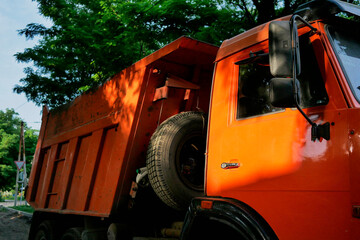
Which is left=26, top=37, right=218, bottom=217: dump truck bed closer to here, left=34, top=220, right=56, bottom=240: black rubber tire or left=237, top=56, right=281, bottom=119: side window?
left=34, top=220, right=56, bottom=240: black rubber tire

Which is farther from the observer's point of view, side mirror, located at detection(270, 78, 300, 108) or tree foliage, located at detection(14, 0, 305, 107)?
tree foliage, located at detection(14, 0, 305, 107)

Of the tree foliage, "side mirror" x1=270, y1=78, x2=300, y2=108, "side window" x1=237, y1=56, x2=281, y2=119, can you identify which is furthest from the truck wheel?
the tree foliage

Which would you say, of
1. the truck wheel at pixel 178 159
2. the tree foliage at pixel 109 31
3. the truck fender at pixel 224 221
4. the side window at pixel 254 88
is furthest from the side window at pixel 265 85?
the tree foliage at pixel 109 31

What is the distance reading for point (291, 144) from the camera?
2.21 meters

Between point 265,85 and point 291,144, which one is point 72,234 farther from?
point 291,144

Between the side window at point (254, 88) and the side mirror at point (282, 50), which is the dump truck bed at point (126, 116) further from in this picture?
the side mirror at point (282, 50)

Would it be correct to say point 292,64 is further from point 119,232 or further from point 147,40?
point 147,40

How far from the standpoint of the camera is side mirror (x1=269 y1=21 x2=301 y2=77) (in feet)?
6.60

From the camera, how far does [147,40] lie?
9.20 m

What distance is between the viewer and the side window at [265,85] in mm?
2240

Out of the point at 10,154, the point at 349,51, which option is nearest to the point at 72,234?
the point at 349,51

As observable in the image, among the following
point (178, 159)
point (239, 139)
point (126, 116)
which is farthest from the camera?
point (126, 116)

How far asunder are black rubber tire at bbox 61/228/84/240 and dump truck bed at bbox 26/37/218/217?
245 mm

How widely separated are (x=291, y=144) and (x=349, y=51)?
2.33ft
